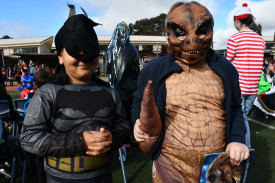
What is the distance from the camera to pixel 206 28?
1.24 m

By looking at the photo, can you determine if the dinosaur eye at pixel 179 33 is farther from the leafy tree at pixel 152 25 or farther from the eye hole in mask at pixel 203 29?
the leafy tree at pixel 152 25

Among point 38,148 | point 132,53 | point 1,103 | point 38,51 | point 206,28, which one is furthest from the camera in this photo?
point 38,51

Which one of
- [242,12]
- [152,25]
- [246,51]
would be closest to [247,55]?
[246,51]

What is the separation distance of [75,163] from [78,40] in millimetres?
746

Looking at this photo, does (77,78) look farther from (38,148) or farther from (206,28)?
(206,28)

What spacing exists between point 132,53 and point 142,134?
61.9 inches

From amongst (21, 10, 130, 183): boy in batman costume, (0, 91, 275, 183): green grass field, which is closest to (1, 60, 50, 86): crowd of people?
(0, 91, 275, 183): green grass field

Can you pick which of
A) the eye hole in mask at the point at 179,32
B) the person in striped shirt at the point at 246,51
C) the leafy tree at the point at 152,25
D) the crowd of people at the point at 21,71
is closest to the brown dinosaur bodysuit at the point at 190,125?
the eye hole in mask at the point at 179,32

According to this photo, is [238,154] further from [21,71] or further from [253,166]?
[21,71]

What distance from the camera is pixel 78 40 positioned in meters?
1.25

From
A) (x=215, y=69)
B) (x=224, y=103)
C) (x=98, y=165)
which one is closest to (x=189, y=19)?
(x=215, y=69)

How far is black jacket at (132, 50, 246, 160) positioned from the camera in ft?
4.13

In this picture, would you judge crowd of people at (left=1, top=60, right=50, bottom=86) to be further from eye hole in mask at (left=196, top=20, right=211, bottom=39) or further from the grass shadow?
eye hole in mask at (left=196, top=20, right=211, bottom=39)

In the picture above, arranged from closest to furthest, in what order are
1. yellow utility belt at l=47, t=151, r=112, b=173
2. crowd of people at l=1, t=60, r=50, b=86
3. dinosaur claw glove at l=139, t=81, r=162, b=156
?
dinosaur claw glove at l=139, t=81, r=162, b=156, yellow utility belt at l=47, t=151, r=112, b=173, crowd of people at l=1, t=60, r=50, b=86
